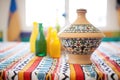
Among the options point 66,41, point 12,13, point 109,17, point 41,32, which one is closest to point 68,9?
point 109,17

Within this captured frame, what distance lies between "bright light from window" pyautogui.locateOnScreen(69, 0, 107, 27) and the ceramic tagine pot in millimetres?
2390

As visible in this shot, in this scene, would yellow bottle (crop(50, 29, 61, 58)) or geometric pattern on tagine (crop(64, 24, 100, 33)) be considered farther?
yellow bottle (crop(50, 29, 61, 58))

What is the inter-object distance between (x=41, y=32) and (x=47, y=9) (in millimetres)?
2198

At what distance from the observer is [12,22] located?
3.17m

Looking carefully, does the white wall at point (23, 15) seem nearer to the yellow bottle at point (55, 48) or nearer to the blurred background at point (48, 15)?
the blurred background at point (48, 15)

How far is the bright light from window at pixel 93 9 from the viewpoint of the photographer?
10.6ft

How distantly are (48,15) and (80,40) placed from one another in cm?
250

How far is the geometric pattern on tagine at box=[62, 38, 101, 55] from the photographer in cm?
82

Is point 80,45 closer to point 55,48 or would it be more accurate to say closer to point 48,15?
point 55,48

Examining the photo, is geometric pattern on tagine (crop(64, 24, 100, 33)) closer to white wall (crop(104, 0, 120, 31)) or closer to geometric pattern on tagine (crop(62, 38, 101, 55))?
geometric pattern on tagine (crop(62, 38, 101, 55))

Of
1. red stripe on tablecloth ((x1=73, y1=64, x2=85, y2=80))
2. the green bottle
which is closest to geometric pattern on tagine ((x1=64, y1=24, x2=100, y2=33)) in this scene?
red stripe on tablecloth ((x1=73, y1=64, x2=85, y2=80))

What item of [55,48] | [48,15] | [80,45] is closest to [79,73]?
[80,45]

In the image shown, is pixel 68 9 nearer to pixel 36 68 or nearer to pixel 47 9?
pixel 47 9

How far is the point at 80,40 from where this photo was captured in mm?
821
